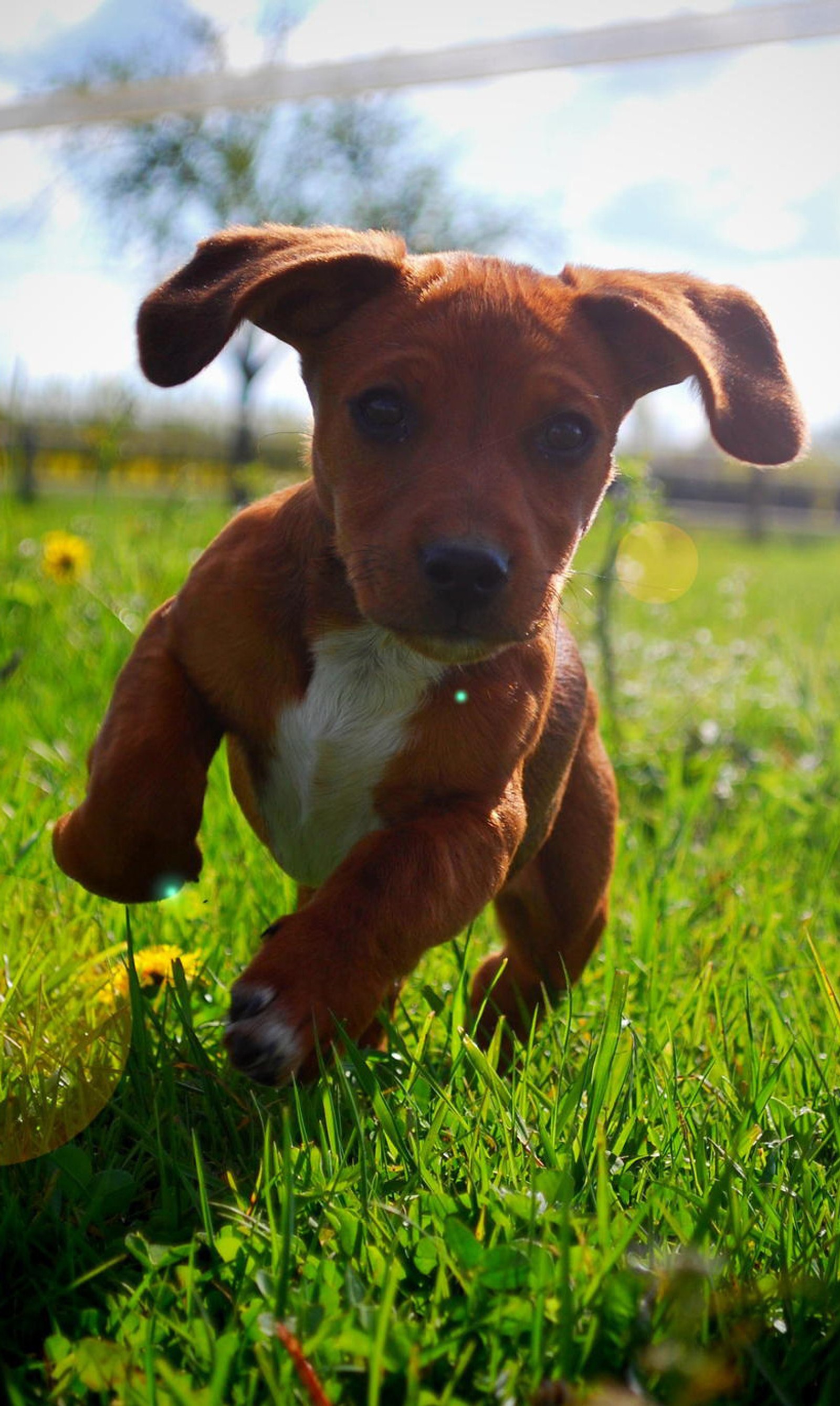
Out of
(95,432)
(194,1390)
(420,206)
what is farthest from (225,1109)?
(420,206)

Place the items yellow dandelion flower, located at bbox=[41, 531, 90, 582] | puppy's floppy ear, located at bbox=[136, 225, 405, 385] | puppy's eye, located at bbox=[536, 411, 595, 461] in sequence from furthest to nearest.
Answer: yellow dandelion flower, located at bbox=[41, 531, 90, 582]
puppy's eye, located at bbox=[536, 411, 595, 461]
puppy's floppy ear, located at bbox=[136, 225, 405, 385]

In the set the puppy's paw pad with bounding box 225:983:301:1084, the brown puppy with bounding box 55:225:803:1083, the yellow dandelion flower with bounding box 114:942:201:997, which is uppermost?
the brown puppy with bounding box 55:225:803:1083

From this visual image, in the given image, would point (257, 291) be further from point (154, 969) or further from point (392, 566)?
point (154, 969)

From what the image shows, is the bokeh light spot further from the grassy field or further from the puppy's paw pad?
the puppy's paw pad

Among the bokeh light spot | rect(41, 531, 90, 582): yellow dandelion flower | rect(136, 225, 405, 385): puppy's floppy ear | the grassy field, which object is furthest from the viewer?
rect(41, 531, 90, 582): yellow dandelion flower

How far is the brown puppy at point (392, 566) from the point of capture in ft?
7.52

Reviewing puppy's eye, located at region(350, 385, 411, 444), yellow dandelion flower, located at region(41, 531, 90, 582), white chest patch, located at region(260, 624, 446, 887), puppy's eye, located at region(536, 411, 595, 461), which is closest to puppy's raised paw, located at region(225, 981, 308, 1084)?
white chest patch, located at region(260, 624, 446, 887)

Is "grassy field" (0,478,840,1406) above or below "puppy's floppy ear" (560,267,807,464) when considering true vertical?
below

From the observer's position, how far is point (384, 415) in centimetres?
245

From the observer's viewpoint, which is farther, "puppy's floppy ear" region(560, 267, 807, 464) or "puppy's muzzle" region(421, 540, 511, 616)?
"puppy's floppy ear" region(560, 267, 807, 464)

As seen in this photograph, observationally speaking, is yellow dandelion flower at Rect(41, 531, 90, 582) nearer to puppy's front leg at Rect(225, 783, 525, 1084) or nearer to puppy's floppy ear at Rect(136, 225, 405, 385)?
puppy's floppy ear at Rect(136, 225, 405, 385)

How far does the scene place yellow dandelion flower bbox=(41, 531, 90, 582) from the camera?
5543mm

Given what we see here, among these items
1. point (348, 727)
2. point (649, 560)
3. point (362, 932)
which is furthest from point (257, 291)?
point (649, 560)

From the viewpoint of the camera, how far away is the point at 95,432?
19.7 ft
